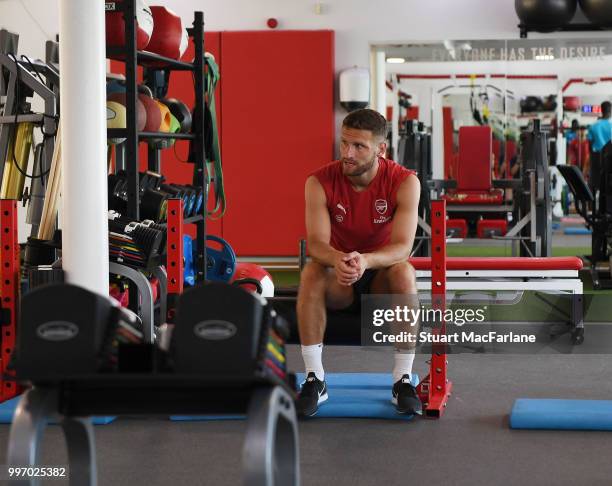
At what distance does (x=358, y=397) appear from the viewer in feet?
13.2

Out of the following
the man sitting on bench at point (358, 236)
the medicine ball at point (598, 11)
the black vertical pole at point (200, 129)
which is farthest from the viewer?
the medicine ball at point (598, 11)

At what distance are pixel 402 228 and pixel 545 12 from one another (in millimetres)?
5170

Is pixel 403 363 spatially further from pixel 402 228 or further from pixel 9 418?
pixel 9 418

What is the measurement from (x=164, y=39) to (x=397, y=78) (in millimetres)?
4725

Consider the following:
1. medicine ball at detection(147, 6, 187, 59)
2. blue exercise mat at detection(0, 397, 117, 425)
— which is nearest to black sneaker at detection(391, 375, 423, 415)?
blue exercise mat at detection(0, 397, 117, 425)

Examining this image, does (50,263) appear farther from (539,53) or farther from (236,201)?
(539,53)

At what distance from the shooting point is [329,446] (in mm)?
3484

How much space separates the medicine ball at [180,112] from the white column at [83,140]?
1440mm

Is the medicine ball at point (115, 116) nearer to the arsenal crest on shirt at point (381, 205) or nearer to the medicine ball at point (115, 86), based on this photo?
the medicine ball at point (115, 86)

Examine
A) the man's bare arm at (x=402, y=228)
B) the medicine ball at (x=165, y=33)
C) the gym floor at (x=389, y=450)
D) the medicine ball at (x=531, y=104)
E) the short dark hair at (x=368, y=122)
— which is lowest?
the gym floor at (x=389, y=450)

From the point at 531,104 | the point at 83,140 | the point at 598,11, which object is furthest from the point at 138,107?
the point at 531,104

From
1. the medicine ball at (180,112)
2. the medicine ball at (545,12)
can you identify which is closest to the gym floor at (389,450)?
the medicine ball at (180,112)

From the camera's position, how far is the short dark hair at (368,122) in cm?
386

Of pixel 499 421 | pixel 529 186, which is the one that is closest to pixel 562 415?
pixel 499 421
